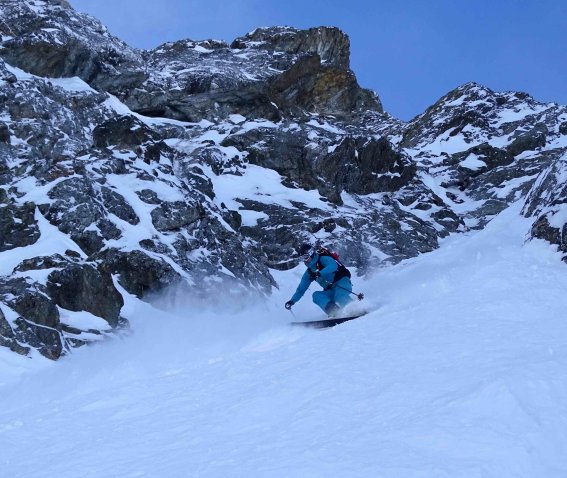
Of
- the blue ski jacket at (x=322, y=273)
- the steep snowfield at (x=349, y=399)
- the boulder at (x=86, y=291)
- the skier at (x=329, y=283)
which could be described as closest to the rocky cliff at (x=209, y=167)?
the boulder at (x=86, y=291)

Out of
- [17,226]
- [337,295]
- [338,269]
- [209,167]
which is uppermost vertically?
[209,167]

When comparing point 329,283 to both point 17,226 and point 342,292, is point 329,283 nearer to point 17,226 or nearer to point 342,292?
point 342,292

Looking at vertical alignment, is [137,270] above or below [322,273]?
below

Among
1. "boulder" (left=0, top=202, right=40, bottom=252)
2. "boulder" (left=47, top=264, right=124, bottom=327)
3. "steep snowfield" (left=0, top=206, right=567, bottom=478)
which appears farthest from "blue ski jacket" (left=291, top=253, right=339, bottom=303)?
"boulder" (left=0, top=202, right=40, bottom=252)

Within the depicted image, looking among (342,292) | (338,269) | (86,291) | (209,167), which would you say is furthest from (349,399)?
(209,167)

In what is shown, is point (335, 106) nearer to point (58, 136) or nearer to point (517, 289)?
point (58, 136)

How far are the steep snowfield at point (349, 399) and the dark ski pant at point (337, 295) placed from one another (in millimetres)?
1296

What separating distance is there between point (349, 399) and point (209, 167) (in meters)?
32.7

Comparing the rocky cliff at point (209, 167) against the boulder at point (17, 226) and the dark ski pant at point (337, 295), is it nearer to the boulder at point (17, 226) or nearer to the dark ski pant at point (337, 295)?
the boulder at point (17, 226)

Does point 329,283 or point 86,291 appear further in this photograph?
point 86,291

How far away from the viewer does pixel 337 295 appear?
15734 mm

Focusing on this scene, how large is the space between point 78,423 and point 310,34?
5893 centimetres

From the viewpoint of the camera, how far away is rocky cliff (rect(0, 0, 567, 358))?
21688mm

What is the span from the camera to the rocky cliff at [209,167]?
71.2 feet
